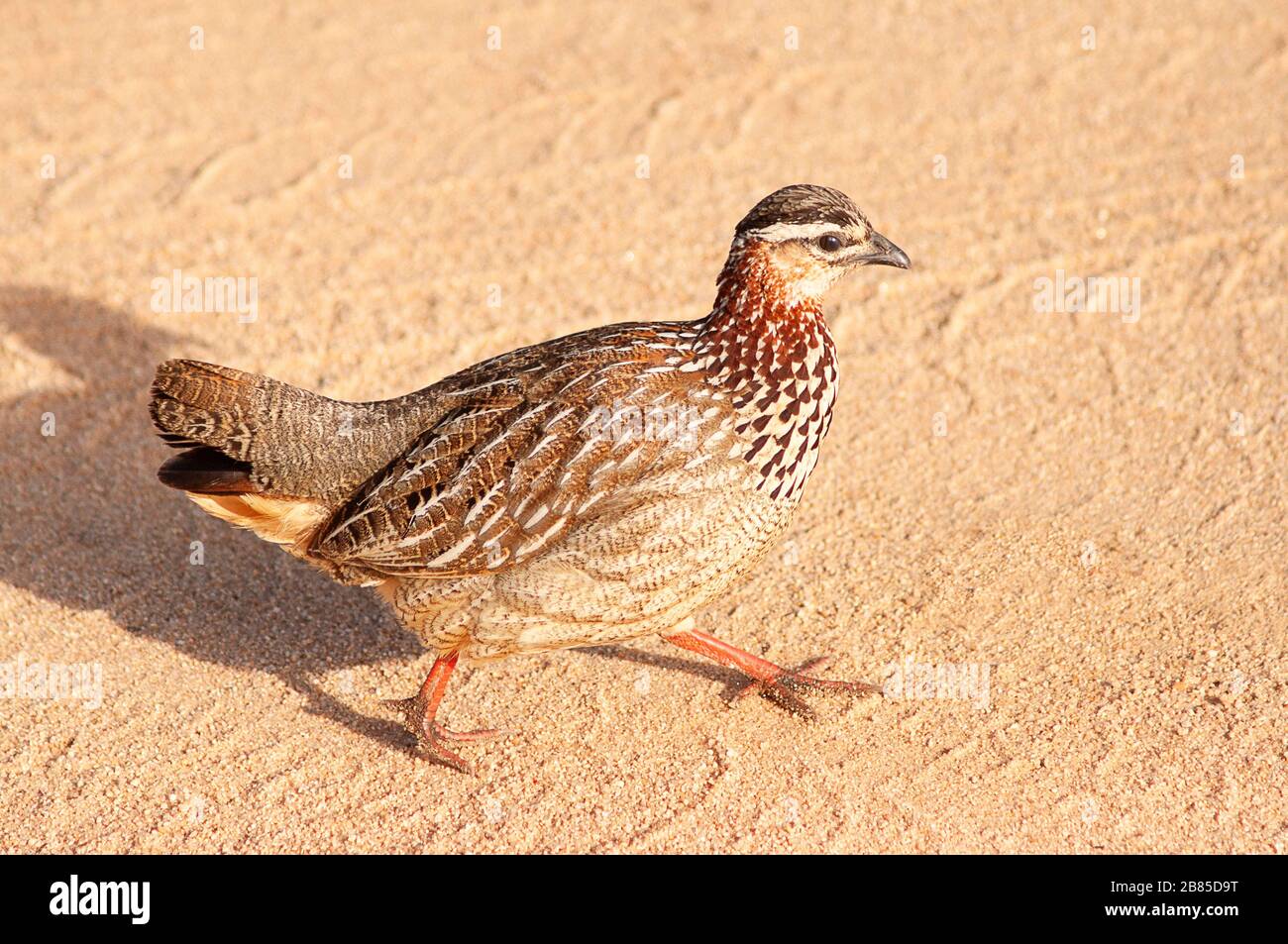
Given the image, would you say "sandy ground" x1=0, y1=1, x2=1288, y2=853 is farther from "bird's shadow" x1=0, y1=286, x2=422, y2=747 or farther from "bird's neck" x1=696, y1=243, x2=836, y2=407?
"bird's neck" x1=696, y1=243, x2=836, y2=407

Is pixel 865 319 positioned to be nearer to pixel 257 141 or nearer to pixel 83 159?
pixel 257 141

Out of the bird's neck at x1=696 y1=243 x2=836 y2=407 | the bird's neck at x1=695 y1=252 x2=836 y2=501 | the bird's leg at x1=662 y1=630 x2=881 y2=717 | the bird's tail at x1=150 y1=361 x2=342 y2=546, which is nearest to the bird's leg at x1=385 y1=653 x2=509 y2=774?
the bird's tail at x1=150 y1=361 x2=342 y2=546

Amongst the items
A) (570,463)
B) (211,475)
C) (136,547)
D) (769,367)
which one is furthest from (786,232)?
(136,547)

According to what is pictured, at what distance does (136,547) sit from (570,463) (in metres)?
3.29

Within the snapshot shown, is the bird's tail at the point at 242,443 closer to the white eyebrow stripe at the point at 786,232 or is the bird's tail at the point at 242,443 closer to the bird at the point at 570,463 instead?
the bird at the point at 570,463

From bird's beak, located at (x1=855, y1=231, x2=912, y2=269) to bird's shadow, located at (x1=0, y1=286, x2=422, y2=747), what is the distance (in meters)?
3.20

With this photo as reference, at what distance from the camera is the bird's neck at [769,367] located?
651cm

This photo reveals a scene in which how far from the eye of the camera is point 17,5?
533 inches

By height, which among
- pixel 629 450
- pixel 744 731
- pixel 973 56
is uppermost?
pixel 973 56

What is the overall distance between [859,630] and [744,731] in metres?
0.98

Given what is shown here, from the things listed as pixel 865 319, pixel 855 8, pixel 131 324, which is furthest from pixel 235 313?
pixel 855 8

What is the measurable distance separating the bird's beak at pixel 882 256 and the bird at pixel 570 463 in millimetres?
11

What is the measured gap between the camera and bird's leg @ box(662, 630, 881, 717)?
7.23 metres

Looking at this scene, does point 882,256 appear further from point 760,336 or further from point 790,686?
point 790,686
